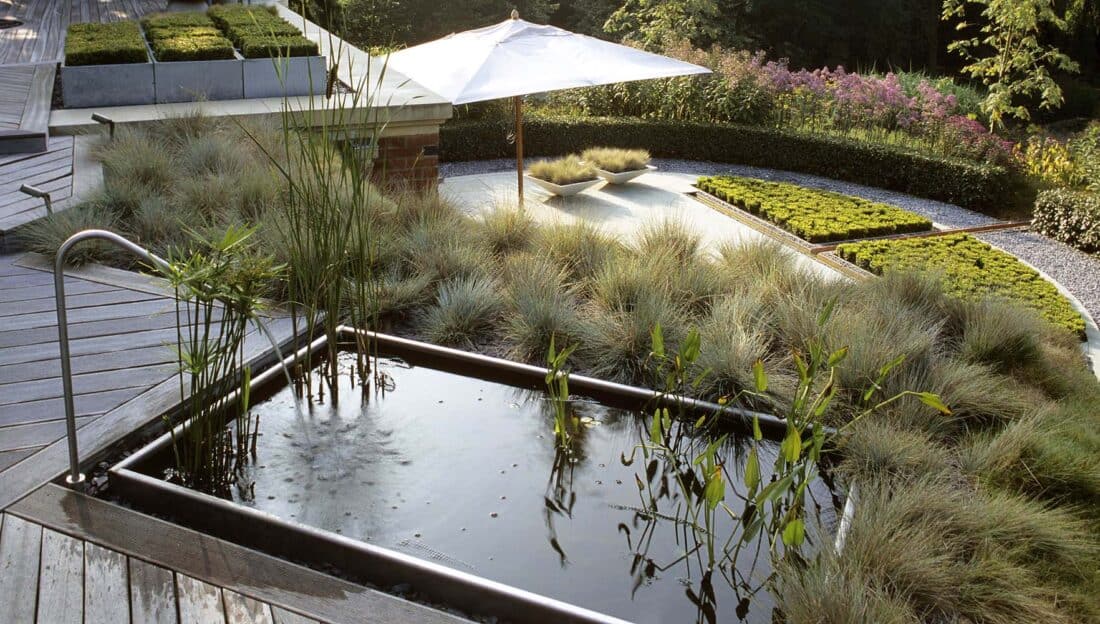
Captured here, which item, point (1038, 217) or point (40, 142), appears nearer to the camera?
point (40, 142)

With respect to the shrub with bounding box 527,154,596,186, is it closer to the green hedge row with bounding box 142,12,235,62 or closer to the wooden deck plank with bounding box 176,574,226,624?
the green hedge row with bounding box 142,12,235,62

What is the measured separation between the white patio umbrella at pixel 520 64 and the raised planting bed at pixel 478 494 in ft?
11.8

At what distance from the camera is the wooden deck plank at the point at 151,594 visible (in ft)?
7.65

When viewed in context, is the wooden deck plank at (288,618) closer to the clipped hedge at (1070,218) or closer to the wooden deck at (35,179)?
the wooden deck at (35,179)

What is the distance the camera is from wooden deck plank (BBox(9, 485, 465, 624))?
7.81ft

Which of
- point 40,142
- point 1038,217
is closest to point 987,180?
point 1038,217

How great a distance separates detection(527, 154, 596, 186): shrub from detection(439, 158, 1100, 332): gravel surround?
1911 millimetres

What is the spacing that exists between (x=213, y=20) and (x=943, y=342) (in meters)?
8.74

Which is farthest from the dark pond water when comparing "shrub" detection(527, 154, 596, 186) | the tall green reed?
"shrub" detection(527, 154, 596, 186)

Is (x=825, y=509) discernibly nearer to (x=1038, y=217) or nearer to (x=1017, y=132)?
(x=1038, y=217)

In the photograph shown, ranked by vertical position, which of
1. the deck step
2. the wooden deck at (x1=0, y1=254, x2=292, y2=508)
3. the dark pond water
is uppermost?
the deck step

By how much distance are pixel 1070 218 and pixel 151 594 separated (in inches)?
362

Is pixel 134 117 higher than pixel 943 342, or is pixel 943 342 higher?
pixel 134 117

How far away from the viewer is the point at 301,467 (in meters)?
3.23
